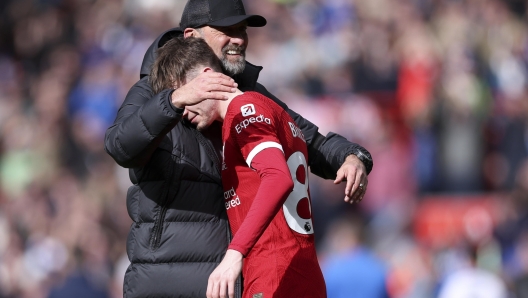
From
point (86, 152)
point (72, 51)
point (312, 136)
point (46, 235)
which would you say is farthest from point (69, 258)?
point (312, 136)

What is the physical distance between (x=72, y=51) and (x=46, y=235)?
326cm

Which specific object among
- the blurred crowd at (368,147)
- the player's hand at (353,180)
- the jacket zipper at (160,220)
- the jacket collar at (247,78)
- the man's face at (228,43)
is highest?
the man's face at (228,43)

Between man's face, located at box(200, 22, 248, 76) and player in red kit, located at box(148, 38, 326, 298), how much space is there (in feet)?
1.53

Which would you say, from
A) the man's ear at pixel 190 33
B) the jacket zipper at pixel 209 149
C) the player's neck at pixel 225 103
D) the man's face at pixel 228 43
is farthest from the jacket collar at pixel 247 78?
the player's neck at pixel 225 103

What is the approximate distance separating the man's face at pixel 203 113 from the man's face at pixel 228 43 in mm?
418

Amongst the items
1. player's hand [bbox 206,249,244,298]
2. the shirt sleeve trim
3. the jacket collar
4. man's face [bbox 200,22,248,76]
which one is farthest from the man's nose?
player's hand [bbox 206,249,244,298]

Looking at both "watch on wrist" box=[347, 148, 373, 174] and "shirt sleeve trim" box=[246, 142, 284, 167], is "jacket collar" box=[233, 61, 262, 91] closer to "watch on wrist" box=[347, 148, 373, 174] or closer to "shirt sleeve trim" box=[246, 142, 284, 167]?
"watch on wrist" box=[347, 148, 373, 174]

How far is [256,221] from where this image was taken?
3.11 m

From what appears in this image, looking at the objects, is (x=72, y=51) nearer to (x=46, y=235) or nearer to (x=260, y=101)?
(x=46, y=235)

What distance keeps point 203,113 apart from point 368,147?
5594mm

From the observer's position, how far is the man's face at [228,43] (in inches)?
160

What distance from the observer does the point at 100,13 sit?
1291 cm

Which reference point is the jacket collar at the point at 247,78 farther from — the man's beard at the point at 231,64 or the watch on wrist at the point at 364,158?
the watch on wrist at the point at 364,158

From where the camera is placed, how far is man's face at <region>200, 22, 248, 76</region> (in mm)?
4062
